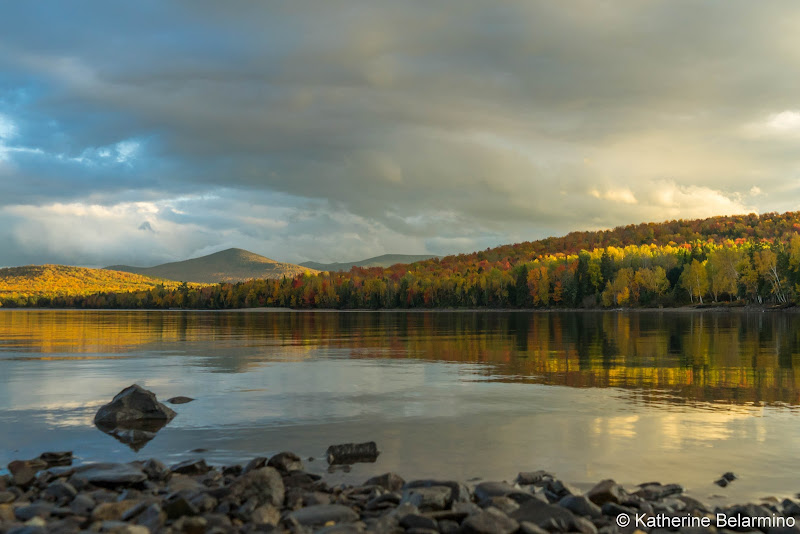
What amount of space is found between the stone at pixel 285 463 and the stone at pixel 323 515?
9.87ft

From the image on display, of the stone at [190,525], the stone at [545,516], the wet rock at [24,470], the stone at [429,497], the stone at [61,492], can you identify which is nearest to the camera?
the stone at [190,525]

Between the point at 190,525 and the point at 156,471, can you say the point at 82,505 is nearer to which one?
the point at 156,471

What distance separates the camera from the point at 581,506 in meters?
11.7

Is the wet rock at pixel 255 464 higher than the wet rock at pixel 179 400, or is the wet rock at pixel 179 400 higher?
the wet rock at pixel 255 464

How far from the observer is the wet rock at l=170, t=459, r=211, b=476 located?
14.8 meters

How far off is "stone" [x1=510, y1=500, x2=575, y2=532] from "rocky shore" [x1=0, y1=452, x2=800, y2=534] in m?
0.02

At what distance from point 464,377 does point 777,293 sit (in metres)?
155

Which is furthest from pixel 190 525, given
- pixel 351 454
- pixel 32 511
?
pixel 351 454

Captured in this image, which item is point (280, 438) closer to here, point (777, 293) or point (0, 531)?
point (0, 531)

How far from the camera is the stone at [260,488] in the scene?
12.2 metres

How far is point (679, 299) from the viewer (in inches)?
7598

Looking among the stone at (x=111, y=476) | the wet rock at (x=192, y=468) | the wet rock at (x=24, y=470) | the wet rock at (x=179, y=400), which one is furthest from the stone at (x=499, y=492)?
the wet rock at (x=179, y=400)

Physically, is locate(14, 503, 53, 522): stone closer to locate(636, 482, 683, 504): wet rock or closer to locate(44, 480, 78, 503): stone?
locate(44, 480, 78, 503): stone

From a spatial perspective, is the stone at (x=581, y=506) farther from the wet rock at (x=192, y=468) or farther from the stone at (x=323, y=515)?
the wet rock at (x=192, y=468)
